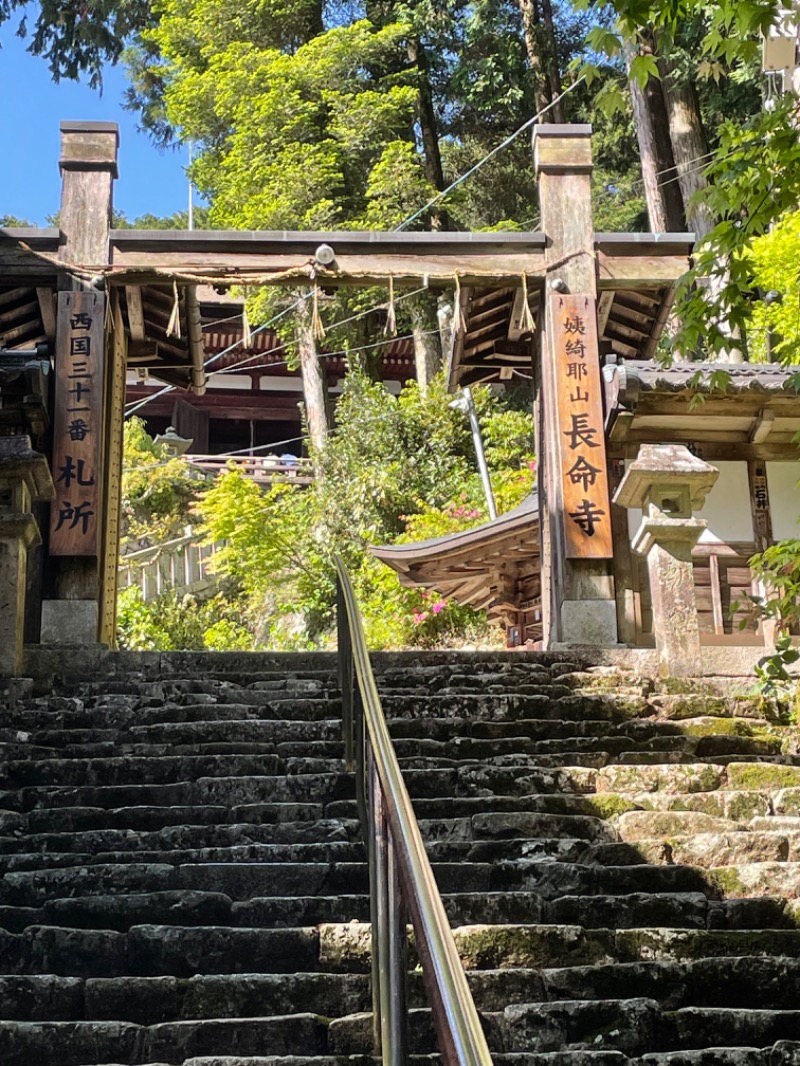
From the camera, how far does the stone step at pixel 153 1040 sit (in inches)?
169

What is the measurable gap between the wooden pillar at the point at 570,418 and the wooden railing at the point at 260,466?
1409 cm

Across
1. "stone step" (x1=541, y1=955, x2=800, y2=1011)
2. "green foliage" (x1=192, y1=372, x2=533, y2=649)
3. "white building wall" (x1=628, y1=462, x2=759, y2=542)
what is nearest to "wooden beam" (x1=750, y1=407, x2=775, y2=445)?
"white building wall" (x1=628, y1=462, x2=759, y2=542)

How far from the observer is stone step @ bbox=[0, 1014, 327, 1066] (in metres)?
4.28

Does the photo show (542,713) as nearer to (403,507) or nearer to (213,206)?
(403,507)

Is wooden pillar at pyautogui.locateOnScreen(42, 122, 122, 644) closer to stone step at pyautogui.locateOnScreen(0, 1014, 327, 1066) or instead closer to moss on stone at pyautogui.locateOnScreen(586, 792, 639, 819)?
moss on stone at pyautogui.locateOnScreen(586, 792, 639, 819)

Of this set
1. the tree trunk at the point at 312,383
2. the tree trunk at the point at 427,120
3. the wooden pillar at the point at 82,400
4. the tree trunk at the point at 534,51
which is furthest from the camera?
the tree trunk at the point at 427,120

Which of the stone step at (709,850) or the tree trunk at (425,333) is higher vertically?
the tree trunk at (425,333)

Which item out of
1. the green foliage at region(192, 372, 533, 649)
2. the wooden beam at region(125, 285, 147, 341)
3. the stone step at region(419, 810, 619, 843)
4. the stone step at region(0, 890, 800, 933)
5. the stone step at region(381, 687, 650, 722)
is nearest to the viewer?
the stone step at region(0, 890, 800, 933)

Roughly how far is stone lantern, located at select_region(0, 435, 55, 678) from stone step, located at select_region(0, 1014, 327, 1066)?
533 centimetres

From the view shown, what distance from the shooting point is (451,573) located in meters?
17.5

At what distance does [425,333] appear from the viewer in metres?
25.2

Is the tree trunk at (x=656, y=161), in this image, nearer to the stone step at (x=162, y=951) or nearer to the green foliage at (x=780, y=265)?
the green foliage at (x=780, y=265)

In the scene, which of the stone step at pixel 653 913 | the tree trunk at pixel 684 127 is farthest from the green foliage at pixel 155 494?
the stone step at pixel 653 913

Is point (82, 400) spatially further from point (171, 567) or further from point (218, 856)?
point (171, 567)
